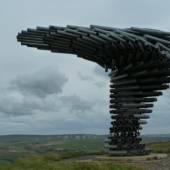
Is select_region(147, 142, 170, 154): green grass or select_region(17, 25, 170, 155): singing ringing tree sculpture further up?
select_region(17, 25, 170, 155): singing ringing tree sculpture

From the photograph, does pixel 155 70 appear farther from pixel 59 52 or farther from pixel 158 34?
pixel 59 52

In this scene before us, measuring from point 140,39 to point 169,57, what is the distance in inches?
56.1

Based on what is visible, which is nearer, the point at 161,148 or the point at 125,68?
the point at 125,68

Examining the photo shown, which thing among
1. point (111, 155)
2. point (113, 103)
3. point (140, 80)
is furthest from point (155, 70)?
point (111, 155)

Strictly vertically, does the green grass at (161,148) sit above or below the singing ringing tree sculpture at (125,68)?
below

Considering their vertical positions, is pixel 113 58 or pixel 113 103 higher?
pixel 113 58

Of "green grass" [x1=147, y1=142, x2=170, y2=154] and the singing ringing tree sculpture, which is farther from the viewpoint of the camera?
"green grass" [x1=147, y1=142, x2=170, y2=154]

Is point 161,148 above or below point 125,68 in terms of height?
below

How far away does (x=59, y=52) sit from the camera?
25641 mm

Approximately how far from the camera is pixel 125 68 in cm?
2323

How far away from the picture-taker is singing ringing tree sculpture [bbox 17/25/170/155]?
21.9 metres

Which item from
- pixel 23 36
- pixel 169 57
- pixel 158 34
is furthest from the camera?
pixel 23 36

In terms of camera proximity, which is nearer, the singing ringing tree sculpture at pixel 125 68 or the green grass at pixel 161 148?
the singing ringing tree sculpture at pixel 125 68

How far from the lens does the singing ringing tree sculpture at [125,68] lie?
21.9 metres
